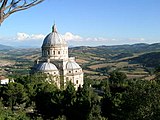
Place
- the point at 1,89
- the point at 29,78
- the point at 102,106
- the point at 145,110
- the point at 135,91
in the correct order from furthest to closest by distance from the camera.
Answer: the point at 29,78 → the point at 1,89 → the point at 102,106 → the point at 135,91 → the point at 145,110

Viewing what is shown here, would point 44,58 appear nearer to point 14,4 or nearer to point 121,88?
point 121,88

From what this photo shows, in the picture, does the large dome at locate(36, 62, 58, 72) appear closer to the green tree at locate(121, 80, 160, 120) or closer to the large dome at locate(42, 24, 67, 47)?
the large dome at locate(42, 24, 67, 47)

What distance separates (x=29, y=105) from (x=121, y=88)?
68.4ft

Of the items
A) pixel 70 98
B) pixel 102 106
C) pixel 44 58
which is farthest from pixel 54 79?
pixel 102 106

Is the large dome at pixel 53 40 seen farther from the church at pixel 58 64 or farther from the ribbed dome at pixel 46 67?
the ribbed dome at pixel 46 67

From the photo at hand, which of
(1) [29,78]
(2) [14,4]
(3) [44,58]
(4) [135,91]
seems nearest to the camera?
(2) [14,4]

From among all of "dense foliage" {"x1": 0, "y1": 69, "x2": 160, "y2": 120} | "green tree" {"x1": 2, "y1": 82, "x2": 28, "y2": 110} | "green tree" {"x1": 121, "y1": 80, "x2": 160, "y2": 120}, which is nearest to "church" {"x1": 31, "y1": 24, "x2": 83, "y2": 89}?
"dense foliage" {"x1": 0, "y1": 69, "x2": 160, "y2": 120}

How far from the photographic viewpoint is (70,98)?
40562mm

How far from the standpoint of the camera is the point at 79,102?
37.7 metres

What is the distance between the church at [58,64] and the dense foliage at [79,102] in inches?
249

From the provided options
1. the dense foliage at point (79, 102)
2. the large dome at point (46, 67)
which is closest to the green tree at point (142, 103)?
the dense foliage at point (79, 102)

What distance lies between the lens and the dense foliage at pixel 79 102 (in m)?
23.0

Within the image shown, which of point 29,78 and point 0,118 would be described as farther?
point 29,78

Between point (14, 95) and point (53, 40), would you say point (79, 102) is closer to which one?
point (14, 95)
